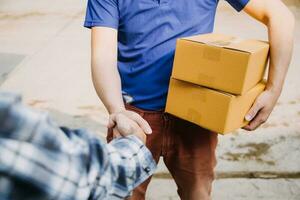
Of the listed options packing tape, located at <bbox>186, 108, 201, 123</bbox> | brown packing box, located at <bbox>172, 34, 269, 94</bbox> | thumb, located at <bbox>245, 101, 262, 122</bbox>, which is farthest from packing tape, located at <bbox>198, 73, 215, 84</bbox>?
thumb, located at <bbox>245, 101, 262, 122</bbox>

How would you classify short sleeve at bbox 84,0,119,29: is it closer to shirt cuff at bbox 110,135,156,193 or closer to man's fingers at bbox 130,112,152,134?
man's fingers at bbox 130,112,152,134

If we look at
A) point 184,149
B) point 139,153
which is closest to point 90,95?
point 184,149

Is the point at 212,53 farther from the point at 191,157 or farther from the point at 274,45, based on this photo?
the point at 191,157

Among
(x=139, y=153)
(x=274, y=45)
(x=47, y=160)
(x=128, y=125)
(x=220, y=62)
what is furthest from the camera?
(x=274, y=45)

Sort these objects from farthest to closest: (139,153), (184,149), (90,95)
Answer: (90,95), (184,149), (139,153)

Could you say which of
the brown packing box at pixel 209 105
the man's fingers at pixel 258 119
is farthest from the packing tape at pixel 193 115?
the man's fingers at pixel 258 119

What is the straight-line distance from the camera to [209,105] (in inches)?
46.0

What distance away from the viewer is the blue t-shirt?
1.25m

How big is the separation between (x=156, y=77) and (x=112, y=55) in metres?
0.17

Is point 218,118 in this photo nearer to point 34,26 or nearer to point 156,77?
point 156,77

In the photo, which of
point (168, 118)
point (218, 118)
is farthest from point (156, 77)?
point (218, 118)

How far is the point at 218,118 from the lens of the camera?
3.81 ft

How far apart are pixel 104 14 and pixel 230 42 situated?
16.9 inches

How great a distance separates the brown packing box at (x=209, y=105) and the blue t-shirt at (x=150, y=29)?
0.30ft
